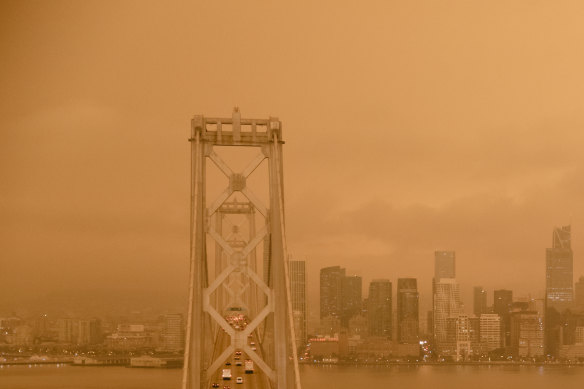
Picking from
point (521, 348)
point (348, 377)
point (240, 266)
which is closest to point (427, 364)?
point (521, 348)

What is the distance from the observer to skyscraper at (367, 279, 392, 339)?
38.3m

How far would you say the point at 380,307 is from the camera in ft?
131

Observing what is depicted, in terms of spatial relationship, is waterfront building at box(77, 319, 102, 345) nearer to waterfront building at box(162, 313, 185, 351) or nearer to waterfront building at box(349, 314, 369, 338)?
waterfront building at box(162, 313, 185, 351)

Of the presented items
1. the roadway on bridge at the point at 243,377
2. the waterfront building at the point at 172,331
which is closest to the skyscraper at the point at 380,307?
the waterfront building at the point at 172,331

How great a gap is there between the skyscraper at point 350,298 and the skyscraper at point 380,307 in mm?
667

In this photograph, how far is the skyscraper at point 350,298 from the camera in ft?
128

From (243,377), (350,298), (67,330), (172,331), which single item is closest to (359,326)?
(350,298)

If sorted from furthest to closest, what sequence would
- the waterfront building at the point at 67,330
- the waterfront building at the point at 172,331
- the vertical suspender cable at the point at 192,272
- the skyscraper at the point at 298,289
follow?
the skyscraper at the point at 298,289
the waterfront building at the point at 67,330
the waterfront building at the point at 172,331
the vertical suspender cable at the point at 192,272

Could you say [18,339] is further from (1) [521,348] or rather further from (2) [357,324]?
(1) [521,348]

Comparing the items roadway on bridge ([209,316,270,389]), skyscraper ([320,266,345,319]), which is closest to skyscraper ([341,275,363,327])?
skyscraper ([320,266,345,319])

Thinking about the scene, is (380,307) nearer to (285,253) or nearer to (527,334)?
(527,334)

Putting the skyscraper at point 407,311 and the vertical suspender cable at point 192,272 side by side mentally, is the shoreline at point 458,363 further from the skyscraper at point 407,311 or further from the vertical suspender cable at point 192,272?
the vertical suspender cable at point 192,272

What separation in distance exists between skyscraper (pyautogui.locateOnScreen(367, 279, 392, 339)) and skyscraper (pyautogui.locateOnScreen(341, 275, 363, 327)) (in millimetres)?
667

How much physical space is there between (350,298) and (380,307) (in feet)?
5.64
